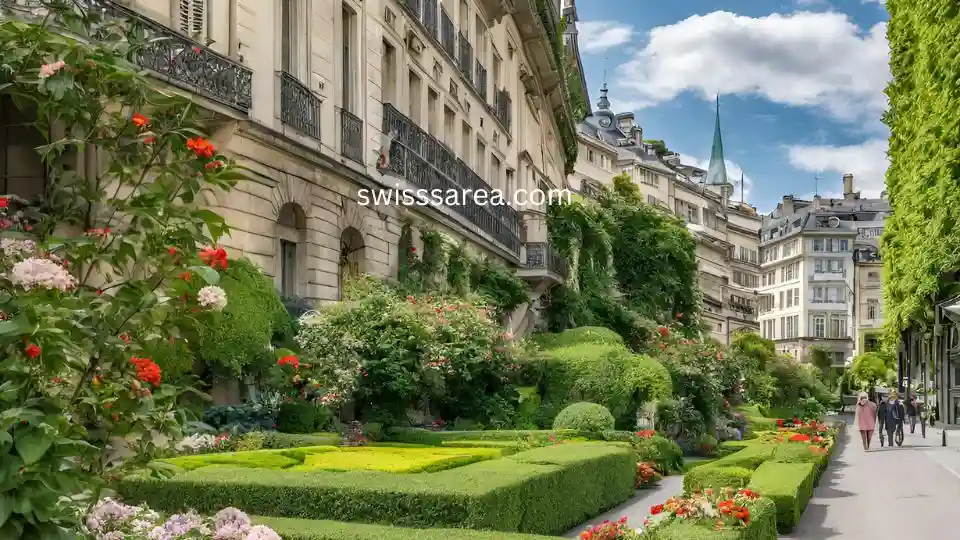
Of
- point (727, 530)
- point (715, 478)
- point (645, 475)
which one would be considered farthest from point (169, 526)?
point (645, 475)

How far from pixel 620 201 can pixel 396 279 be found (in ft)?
78.3

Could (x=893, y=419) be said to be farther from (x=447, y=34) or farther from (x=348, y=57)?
(x=348, y=57)

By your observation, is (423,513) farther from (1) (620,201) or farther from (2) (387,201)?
(1) (620,201)

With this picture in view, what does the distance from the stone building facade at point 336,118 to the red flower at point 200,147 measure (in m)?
3.22

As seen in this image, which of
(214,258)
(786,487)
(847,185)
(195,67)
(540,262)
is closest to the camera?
(214,258)

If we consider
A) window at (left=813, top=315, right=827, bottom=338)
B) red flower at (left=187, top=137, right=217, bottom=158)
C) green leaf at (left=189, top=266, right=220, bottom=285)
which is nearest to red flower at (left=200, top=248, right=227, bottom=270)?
green leaf at (left=189, top=266, right=220, bottom=285)

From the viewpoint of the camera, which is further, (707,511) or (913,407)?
(913,407)

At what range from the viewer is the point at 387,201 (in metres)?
22.8

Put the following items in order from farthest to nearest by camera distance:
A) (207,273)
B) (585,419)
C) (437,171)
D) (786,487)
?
(437,171) → (585,419) → (786,487) → (207,273)

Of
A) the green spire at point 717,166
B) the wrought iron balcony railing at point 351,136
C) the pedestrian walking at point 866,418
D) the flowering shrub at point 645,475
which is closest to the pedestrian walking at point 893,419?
the pedestrian walking at point 866,418

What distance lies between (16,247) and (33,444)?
3.70ft

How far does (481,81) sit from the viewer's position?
33875 mm

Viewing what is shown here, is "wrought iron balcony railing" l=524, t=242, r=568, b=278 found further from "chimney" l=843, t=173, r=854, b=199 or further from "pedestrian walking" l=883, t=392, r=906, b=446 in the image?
"chimney" l=843, t=173, r=854, b=199

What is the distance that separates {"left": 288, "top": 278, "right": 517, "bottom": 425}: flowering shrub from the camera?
17.7m
